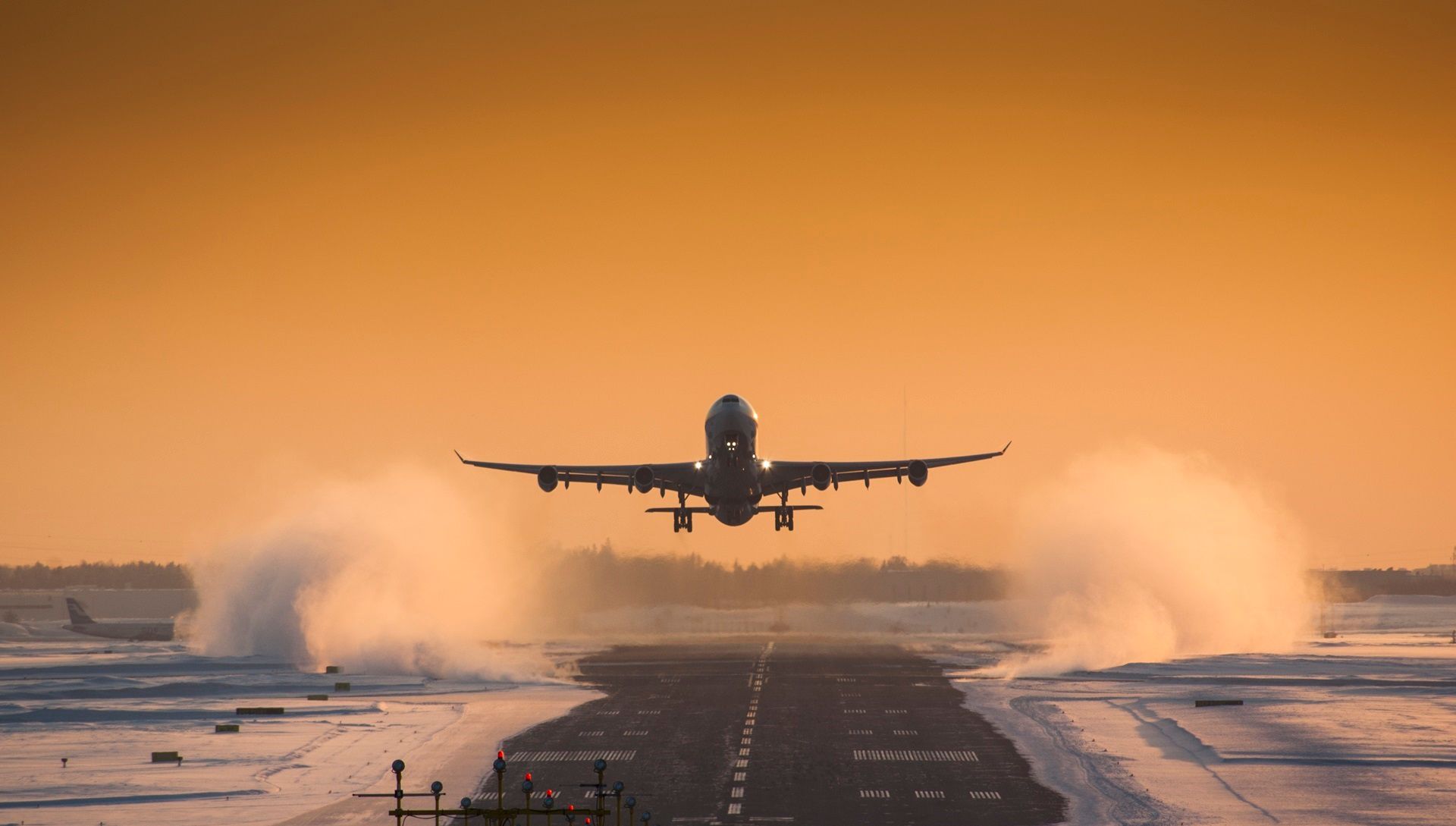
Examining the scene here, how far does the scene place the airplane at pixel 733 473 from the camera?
85.8m

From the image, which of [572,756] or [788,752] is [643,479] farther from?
[788,752]

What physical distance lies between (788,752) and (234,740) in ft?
103

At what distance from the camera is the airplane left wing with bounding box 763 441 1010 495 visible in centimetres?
9212

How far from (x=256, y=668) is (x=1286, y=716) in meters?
91.9

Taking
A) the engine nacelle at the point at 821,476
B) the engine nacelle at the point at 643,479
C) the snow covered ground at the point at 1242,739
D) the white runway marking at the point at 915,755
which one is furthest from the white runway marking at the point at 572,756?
Answer: the engine nacelle at the point at 821,476

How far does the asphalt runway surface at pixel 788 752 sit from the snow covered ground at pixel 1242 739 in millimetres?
3204

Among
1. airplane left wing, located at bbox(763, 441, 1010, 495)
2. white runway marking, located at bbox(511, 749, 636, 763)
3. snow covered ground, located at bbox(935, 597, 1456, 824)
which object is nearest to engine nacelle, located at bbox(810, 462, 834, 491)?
airplane left wing, located at bbox(763, 441, 1010, 495)

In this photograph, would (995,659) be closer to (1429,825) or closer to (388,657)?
(388,657)

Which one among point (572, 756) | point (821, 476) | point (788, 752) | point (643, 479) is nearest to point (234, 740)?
point (572, 756)

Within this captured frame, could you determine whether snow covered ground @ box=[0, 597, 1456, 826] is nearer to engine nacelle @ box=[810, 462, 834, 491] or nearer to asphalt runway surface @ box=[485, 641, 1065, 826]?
asphalt runway surface @ box=[485, 641, 1065, 826]

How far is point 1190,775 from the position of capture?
68.6 m

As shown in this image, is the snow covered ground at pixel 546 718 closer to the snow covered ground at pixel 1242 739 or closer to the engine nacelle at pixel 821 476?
the snow covered ground at pixel 1242 739

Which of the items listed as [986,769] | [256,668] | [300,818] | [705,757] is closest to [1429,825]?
[986,769]

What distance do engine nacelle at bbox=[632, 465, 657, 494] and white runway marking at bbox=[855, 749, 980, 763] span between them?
68.7 feet
